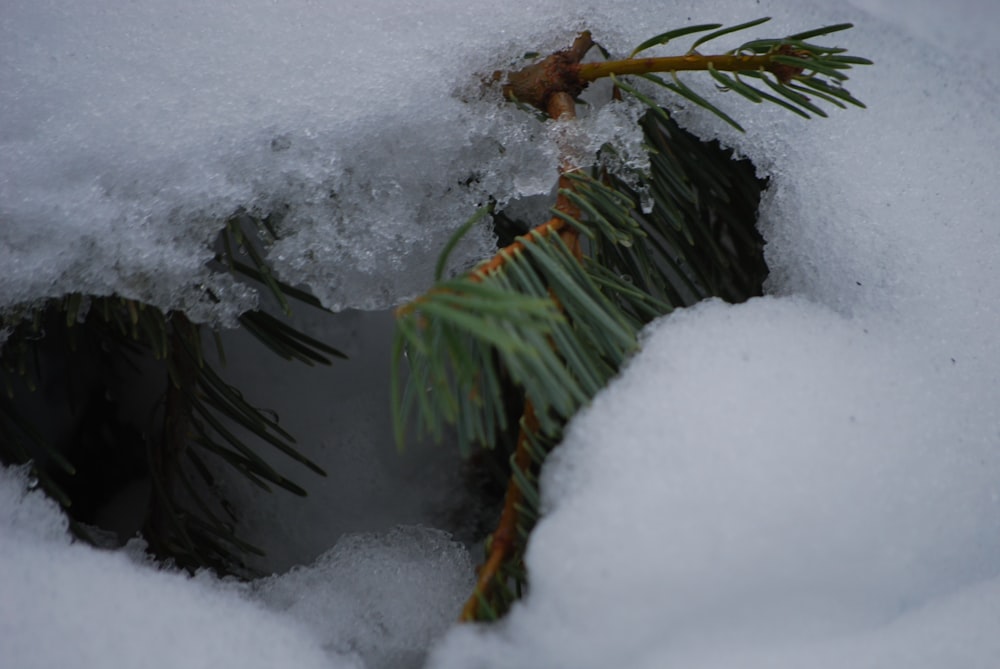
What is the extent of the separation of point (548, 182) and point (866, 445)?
0.78ft

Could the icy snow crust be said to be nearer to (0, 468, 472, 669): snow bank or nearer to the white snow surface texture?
the white snow surface texture

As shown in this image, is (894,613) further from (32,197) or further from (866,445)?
(32,197)

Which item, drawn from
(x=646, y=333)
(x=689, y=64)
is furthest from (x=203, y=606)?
(x=689, y=64)

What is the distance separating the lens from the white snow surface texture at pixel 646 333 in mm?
334

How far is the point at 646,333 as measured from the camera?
392 mm

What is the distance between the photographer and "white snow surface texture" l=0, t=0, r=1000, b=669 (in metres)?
0.33

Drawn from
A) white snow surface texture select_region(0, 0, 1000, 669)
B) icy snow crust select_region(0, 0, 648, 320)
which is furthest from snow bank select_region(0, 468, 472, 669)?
icy snow crust select_region(0, 0, 648, 320)

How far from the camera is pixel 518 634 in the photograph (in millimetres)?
322

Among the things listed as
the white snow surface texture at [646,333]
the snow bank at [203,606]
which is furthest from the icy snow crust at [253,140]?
the snow bank at [203,606]

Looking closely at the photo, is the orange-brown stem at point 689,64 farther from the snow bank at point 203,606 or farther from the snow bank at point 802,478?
the snow bank at point 203,606

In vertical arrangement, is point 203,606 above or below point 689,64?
below

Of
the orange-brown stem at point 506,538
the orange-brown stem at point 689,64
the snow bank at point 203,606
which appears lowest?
the snow bank at point 203,606

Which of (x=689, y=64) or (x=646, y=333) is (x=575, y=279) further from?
(x=689, y=64)

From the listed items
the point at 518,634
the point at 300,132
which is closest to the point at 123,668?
the point at 518,634
